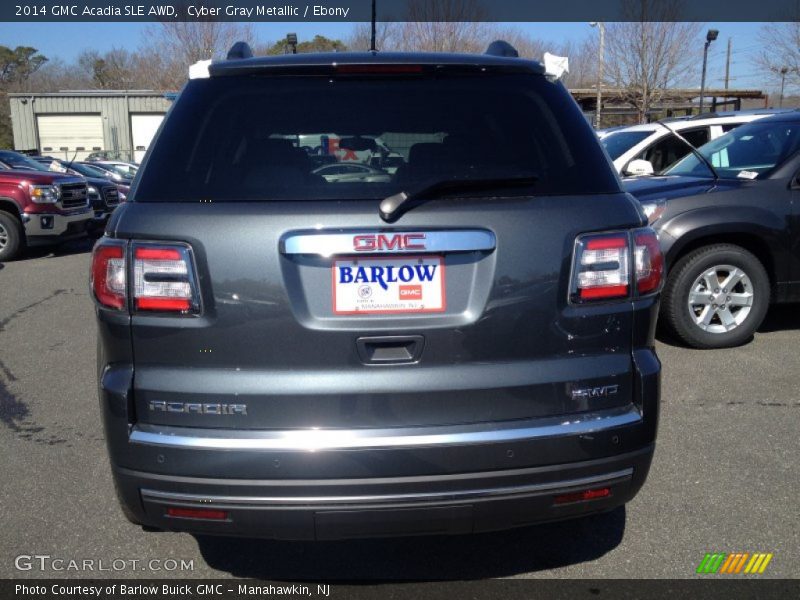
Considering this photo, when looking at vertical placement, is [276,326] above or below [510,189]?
below

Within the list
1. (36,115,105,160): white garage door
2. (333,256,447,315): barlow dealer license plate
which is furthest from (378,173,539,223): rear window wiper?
(36,115,105,160): white garage door

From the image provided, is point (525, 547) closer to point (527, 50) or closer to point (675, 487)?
point (675, 487)

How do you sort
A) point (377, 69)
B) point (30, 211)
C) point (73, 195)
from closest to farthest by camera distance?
point (377, 69)
point (30, 211)
point (73, 195)

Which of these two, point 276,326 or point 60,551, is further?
point 60,551

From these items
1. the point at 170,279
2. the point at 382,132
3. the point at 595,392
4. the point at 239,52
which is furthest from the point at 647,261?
the point at 239,52

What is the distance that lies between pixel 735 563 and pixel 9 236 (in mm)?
11434

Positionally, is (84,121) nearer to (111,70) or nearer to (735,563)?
(111,70)

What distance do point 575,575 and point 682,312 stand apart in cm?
341

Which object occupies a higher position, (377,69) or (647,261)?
(377,69)

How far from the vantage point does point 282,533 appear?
2.31m

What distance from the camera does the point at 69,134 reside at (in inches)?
2007

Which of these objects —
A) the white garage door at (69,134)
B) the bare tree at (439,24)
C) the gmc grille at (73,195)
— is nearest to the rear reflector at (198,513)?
the gmc grille at (73,195)

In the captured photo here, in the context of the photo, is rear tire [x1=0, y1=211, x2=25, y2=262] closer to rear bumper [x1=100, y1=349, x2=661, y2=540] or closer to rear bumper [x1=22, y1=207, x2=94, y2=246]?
rear bumper [x1=22, y1=207, x2=94, y2=246]

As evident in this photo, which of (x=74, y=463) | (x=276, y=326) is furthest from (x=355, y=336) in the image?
(x=74, y=463)
